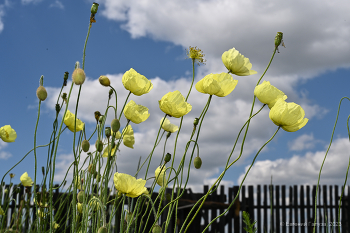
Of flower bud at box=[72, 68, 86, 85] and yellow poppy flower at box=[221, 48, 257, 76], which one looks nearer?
flower bud at box=[72, 68, 86, 85]

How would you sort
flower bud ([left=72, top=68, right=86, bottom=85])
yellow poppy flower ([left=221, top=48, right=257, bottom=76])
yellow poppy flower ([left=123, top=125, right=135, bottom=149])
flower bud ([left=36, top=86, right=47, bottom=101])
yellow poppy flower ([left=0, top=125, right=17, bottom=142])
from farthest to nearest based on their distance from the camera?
yellow poppy flower ([left=0, top=125, right=17, bottom=142])
yellow poppy flower ([left=123, top=125, right=135, bottom=149])
yellow poppy flower ([left=221, top=48, right=257, bottom=76])
flower bud ([left=36, top=86, right=47, bottom=101])
flower bud ([left=72, top=68, right=86, bottom=85])

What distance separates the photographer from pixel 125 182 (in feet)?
2.68

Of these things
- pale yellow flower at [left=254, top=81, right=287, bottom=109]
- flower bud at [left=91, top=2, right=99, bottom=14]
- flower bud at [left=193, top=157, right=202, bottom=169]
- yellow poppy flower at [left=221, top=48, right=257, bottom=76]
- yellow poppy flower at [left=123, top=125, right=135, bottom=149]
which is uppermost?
flower bud at [left=91, top=2, right=99, bottom=14]

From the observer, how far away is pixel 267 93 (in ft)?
2.89

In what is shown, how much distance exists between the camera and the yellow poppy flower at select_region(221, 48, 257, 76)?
3.21 feet

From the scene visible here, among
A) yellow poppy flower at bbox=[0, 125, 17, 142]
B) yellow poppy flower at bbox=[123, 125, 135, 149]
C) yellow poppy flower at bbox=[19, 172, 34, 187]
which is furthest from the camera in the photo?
yellow poppy flower at bbox=[19, 172, 34, 187]

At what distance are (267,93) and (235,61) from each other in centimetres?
16

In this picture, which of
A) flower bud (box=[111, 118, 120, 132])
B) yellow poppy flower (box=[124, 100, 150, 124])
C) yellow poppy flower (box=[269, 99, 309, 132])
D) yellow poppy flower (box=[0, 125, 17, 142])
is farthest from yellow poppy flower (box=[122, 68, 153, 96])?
yellow poppy flower (box=[0, 125, 17, 142])

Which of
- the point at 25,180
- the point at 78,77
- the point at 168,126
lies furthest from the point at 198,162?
the point at 25,180

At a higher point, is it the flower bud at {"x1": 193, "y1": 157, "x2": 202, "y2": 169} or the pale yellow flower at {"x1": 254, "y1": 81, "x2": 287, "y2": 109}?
the pale yellow flower at {"x1": 254, "y1": 81, "x2": 287, "y2": 109}

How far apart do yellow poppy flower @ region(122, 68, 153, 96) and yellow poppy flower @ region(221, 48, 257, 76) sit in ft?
0.87

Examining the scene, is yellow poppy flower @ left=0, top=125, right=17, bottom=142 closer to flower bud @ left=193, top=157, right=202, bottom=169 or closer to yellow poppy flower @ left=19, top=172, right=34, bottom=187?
yellow poppy flower @ left=19, top=172, right=34, bottom=187

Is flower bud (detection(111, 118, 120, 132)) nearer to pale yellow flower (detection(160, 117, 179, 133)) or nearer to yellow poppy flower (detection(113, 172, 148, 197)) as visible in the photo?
yellow poppy flower (detection(113, 172, 148, 197))

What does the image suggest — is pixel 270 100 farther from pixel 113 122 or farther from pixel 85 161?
pixel 85 161
